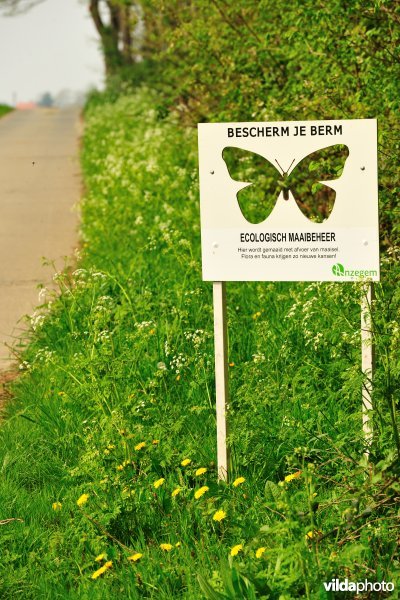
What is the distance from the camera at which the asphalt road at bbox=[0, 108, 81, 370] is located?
329 inches

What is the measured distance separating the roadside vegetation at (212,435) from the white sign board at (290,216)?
25 centimetres

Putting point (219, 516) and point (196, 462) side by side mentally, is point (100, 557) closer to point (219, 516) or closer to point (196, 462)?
point (219, 516)

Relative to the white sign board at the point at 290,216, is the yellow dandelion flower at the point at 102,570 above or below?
below

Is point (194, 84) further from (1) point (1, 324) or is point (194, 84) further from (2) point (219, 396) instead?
(2) point (219, 396)

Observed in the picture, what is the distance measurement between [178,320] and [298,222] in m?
1.96

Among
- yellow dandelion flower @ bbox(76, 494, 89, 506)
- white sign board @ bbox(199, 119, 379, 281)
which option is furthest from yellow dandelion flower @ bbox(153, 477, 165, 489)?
white sign board @ bbox(199, 119, 379, 281)

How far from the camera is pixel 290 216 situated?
4.36m

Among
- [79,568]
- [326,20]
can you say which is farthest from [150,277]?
[79,568]

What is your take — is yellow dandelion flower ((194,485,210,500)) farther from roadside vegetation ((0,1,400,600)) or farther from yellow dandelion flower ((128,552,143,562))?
yellow dandelion flower ((128,552,143,562))

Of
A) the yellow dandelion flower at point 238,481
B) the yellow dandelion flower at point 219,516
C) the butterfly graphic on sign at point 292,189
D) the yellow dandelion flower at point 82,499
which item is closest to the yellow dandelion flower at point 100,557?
the yellow dandelion flower at point 82,499

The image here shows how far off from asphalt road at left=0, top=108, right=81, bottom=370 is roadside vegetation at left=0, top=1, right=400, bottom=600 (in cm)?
86

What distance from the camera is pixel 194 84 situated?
1081cm

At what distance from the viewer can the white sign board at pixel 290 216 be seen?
168 inches

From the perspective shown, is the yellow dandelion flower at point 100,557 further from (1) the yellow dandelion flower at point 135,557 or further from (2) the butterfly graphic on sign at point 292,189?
(2) the butterfly graphic on sign at point 292,189
